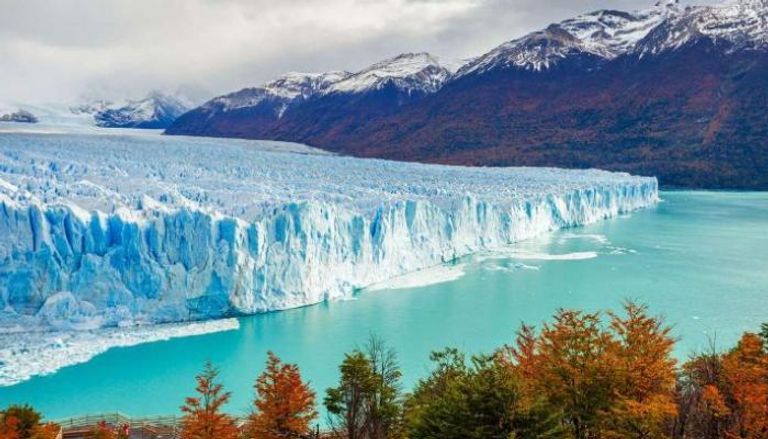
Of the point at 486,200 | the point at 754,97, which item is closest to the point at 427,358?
the point at 486,200

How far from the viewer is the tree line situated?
216 inches

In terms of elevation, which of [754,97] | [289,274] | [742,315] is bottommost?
[742,315]

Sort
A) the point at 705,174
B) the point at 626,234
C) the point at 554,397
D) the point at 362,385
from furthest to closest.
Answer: the point at 705,174
the point at 626,234
the point at 362,385
the point at 554,397

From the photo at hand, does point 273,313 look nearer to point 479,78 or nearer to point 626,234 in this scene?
point 626,234

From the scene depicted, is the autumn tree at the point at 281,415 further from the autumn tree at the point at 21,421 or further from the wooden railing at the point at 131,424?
the autumn tree at the point at 21,421

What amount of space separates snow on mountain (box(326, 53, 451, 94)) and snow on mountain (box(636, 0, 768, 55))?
29732 mm

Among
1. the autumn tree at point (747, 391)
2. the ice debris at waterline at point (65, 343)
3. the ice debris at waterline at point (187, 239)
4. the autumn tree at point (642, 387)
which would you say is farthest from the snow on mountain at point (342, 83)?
the autumn tree at point (642, 387)

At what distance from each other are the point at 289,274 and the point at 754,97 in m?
60.1

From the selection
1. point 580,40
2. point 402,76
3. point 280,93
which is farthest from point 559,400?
point 280,93

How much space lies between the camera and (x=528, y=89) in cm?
8069

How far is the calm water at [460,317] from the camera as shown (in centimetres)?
1221

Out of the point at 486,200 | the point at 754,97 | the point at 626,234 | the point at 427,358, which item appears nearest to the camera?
the point at 427,358

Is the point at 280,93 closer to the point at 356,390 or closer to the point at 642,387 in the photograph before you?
the point at 356,390

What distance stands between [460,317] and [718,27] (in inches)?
2859
